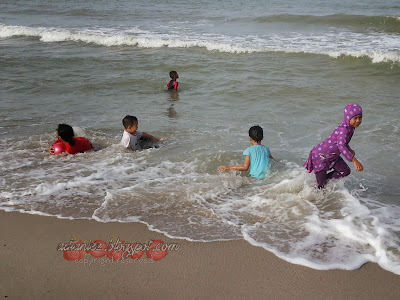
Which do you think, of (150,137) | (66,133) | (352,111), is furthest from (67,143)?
(352,111)

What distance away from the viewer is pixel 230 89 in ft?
34.4

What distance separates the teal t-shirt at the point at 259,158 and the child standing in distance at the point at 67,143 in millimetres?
2573

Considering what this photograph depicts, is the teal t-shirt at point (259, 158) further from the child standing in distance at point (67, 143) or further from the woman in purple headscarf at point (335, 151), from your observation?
the child standing in distance at point (67, 143)

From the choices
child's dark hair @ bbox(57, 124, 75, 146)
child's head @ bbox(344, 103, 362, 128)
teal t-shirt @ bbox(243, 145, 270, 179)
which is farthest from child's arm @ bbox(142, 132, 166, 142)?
child's head @ bbox(344, 103, 362, 128)

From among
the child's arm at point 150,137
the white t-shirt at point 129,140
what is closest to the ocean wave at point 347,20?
the child's arm at point 150,137

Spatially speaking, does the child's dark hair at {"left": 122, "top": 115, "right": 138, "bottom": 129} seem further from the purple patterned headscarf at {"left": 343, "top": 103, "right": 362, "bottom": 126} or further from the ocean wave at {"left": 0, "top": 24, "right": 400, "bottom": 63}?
the ocean wave at {"left": 0, "top": 24, "right": 400, "bottom": 63}

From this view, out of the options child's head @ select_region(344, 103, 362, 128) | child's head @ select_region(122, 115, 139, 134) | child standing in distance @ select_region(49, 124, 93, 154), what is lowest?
child standing in distance @ select_region(49, 124, 93, 154)

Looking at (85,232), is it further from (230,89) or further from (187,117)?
(230,89)

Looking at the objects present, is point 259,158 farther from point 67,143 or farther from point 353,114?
point 67,143

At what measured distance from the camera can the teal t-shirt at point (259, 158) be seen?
563cm

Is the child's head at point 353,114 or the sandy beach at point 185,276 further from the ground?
the child's head at point 353,114

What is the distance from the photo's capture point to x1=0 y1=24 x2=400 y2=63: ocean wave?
14078mm

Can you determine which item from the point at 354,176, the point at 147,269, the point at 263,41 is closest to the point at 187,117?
the point at 354,176

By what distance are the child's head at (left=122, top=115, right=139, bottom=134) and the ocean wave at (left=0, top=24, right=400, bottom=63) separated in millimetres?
8947
